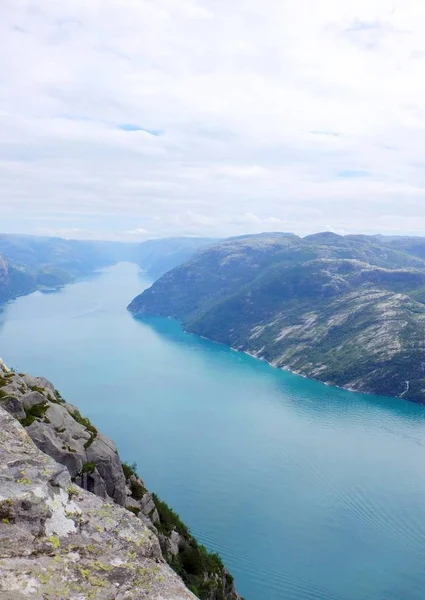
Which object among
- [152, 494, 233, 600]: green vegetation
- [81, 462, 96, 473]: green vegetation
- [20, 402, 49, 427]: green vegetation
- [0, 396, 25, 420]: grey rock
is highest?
[0, 396, 25, 420]: grey rock

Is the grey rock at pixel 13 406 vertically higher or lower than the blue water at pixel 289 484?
higher

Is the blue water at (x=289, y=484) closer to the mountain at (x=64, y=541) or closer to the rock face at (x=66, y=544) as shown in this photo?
the mountain at (x=64, y=541)

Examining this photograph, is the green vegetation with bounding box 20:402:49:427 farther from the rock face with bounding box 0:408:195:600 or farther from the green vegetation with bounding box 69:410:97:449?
the rock face with bounding box 0:408:195:600

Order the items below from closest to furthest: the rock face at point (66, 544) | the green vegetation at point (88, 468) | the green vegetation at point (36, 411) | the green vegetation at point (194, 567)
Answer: the rock face at point (66, 544), the green vegetation at point (36, 411), the green vegetation at point (88, 468), the green vegetation at point (194, 567)

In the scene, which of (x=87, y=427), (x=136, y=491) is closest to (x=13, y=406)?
(x=87, y=427)

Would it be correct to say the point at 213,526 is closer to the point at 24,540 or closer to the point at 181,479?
the point at 181,479

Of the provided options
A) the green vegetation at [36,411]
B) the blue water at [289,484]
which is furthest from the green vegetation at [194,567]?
the blue water at [289,484]

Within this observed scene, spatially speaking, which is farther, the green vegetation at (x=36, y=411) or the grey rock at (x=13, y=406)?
the green vegetation at (x=36, y=411)

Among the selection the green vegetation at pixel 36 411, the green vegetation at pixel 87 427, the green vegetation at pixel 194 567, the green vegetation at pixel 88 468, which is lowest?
the green vegetation at pixel 194 567

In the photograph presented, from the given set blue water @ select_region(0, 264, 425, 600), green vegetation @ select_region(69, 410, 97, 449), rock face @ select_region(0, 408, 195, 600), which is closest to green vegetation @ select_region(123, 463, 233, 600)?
green vegetation @ select_region(69, 410, 97, 449)
